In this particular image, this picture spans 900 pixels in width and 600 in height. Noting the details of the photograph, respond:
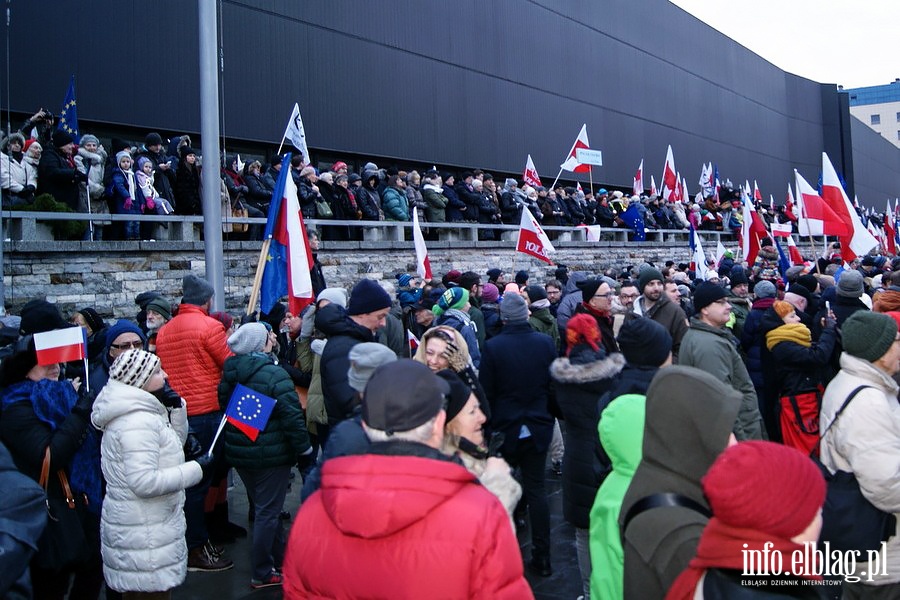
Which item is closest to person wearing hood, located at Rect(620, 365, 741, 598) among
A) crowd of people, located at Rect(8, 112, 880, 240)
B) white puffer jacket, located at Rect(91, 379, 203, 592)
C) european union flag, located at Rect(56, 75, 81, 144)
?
white puffer jacket, located at Rect(91, 379, 203, 592)

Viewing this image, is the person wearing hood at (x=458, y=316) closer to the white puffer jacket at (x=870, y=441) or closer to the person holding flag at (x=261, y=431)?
the person holding flag at (x=261, y=431)

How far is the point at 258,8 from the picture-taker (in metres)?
17.6

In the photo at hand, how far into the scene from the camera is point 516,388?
578 centimetres

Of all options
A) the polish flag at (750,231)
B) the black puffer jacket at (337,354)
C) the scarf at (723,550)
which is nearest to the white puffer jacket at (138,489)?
the black puffer jacket at (337,354)

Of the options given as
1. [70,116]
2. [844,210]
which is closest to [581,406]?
[844,210]

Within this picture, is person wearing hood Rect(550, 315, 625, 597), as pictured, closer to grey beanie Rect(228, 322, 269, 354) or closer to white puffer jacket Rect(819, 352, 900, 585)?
white puffer jacket Rect(819, 352, 900, 585)

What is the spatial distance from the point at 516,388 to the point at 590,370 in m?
0.89

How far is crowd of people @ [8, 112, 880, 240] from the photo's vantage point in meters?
10.7

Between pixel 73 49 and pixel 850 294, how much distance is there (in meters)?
13.4

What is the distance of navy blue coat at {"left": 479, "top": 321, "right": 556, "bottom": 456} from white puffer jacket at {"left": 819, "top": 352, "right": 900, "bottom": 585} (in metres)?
2.11

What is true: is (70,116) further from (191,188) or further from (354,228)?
(354,228)

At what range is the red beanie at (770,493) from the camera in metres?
2.16

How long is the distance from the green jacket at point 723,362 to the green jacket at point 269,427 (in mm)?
2767

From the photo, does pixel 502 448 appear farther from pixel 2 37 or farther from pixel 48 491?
pixel 2 37
